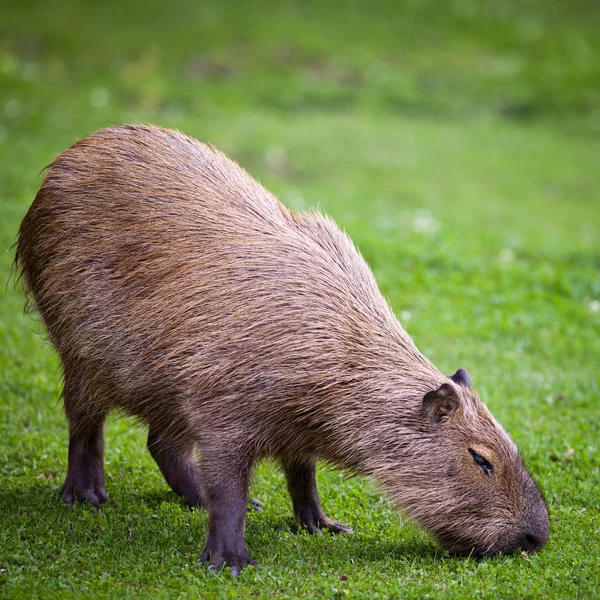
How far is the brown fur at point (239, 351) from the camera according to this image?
13.7 ft

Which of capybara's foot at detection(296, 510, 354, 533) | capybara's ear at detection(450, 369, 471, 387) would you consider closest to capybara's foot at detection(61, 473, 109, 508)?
capybara's foot at detection(296, 510, 354, 533)

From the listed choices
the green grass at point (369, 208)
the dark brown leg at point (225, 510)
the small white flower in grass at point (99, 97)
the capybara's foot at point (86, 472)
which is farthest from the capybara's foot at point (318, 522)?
the small white flower in grass at point (99, 97)

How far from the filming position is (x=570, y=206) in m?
13.6

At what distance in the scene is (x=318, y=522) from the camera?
4742mm

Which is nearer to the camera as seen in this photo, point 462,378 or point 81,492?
point 462,378

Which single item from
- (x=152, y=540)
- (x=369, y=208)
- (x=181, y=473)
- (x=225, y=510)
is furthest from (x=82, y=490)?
(x=369, y=208)

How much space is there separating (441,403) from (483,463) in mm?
343

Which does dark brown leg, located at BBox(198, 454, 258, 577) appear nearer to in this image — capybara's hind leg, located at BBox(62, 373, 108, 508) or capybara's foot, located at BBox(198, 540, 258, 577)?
capybara's foot, located at BBox(198, 540, 258, 577)

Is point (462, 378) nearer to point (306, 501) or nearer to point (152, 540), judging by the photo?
point (306, 501)

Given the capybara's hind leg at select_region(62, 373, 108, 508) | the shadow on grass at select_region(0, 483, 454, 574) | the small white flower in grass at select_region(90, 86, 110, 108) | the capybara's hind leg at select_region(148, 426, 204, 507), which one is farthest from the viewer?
the small white flower in grass at select_region(90, 86, 110, 108)

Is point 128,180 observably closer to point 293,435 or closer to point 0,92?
point 293,435

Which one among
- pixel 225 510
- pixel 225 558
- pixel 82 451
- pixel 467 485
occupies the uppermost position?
pixel 467 485

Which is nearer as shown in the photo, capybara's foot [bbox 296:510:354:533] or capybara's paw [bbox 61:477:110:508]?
capybara's foot [bbox 296:510:354:533]

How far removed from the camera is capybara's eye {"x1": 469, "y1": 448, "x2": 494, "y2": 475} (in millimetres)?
4145
